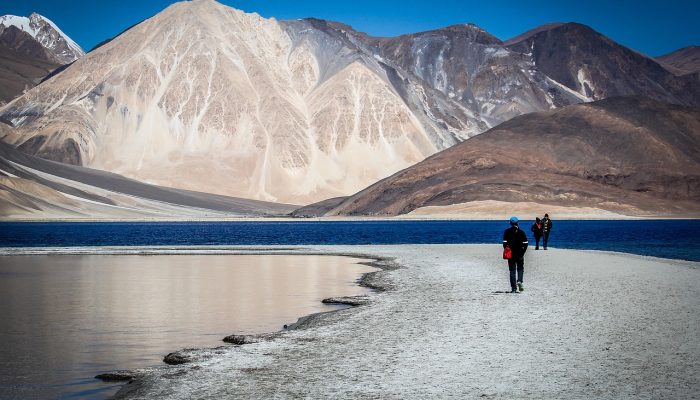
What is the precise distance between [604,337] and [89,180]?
183 metres

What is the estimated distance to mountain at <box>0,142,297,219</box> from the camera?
474 ft

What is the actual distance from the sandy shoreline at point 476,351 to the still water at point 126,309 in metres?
1.46

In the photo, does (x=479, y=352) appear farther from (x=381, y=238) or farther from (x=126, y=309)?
(x=381, y=238)

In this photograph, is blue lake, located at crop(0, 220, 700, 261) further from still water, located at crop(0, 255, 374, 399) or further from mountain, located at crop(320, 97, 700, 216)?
mountain, located at crop(320, 97, 700, 216)

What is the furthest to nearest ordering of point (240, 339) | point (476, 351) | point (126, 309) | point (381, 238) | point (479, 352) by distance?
point (381, 238) → point (126, 309) → point (240, 339) → point (476, 351) → point (479, 352)

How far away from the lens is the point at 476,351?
47.3 ft

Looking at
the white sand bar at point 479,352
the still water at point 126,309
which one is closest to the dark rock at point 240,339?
the still water at point 126,309

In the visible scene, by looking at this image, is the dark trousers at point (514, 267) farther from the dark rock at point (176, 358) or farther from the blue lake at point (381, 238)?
the blue lake at point (381, 238)

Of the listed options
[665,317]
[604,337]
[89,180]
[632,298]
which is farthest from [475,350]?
[89,180]

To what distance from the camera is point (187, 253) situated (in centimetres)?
4950

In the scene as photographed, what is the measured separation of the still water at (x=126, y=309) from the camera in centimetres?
1484

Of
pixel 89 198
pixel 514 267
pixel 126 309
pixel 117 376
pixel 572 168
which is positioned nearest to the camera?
pixel 117 376

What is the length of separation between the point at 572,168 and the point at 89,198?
95.0m

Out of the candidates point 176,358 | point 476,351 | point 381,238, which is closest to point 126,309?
point 176,358
